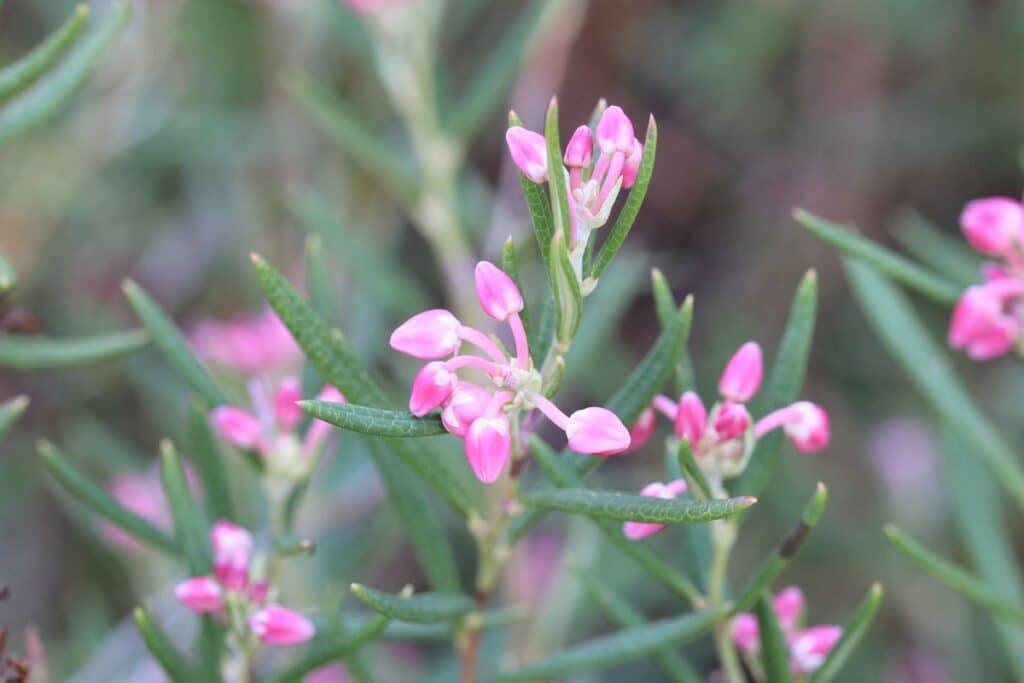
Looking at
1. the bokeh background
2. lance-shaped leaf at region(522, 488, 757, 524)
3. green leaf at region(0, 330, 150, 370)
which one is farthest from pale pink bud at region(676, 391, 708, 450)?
the bokeh background

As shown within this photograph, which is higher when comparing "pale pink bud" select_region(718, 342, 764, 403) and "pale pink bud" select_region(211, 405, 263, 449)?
"pale pink bud" select_region(718, 342, 764, 403)

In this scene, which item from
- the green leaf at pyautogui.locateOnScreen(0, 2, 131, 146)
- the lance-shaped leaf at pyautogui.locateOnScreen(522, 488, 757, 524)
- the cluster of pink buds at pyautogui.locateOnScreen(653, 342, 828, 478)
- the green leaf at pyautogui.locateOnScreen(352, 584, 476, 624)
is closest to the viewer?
the lance-shaped leaf at pyautogui.locateOnScreen(522, 488, 757, 524)

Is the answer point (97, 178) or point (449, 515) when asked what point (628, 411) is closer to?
point (449, 515)

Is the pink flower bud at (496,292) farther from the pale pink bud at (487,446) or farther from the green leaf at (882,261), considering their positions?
the green leaf at (882,261)

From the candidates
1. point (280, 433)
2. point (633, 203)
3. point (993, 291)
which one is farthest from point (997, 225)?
point (280, 433)

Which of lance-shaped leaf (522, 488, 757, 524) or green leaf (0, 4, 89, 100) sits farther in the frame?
green leaf (0, 4, 89, 100)

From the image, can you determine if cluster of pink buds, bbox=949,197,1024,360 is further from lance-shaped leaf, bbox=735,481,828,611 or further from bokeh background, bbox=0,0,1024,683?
bokeh background, bbox=0,0,1024,683
